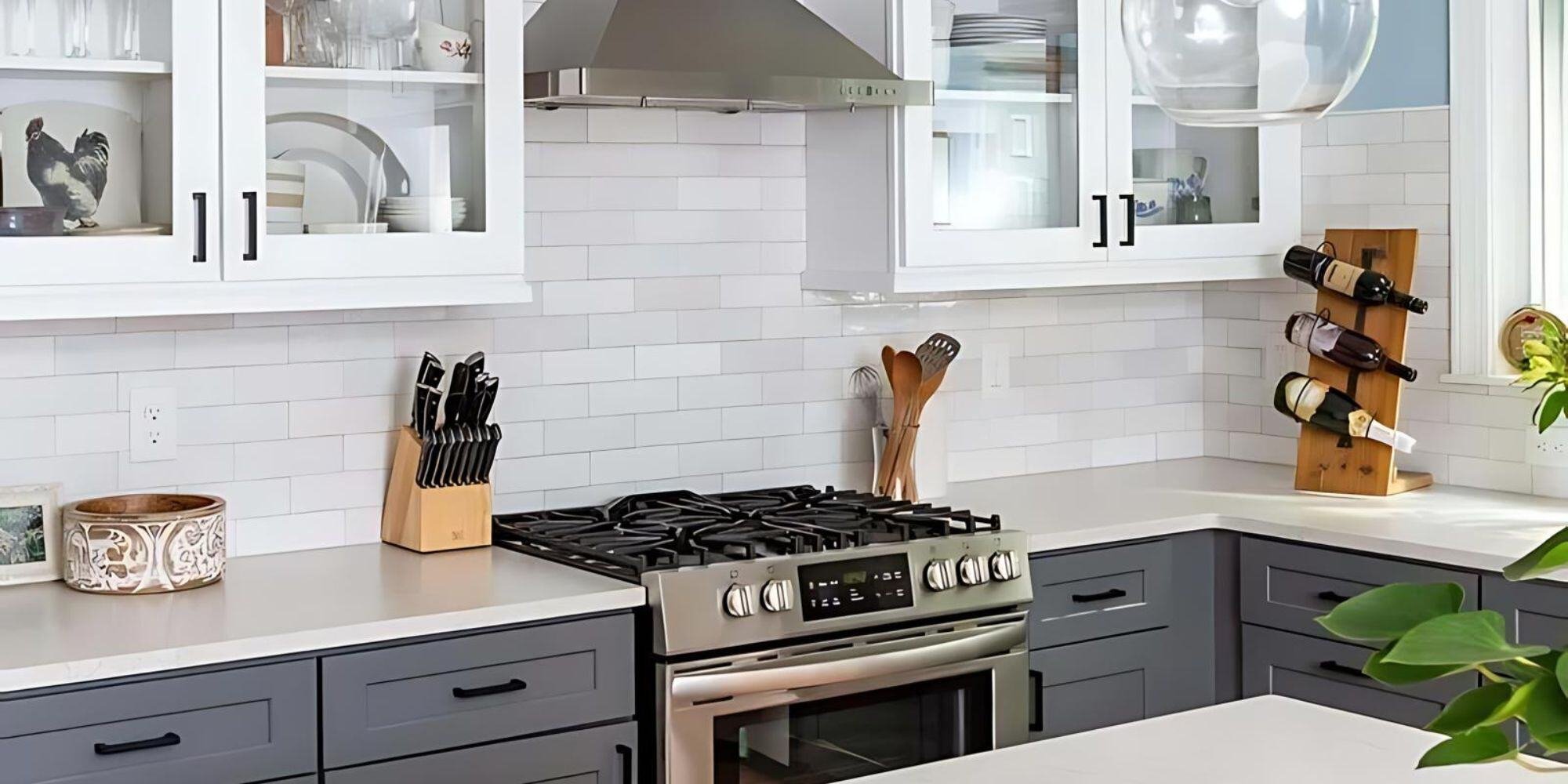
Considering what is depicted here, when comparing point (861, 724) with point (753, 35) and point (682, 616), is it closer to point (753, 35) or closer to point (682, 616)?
point (682, 616)

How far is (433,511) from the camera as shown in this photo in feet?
10.4

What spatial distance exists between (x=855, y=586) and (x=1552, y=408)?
4.54 feet

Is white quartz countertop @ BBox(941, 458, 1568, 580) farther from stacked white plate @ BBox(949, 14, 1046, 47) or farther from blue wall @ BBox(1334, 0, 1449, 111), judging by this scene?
stacked white plate @ BBox(949, 14, 1046, 47)

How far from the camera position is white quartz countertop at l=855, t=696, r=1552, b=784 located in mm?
1846

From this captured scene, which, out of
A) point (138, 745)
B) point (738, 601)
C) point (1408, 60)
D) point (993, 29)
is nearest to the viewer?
point (138, 745)

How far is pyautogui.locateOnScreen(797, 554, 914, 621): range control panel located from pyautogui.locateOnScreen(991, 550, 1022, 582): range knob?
0.18m

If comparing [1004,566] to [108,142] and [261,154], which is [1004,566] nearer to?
[261,154]

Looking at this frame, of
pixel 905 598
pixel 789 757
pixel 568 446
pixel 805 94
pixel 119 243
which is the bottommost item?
pixel 789 757

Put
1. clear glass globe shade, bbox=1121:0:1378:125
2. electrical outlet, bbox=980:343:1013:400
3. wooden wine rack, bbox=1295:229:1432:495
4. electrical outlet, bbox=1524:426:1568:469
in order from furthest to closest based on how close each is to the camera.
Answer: electrical outlet, bbox=980:343:1013:400
wooden wine rack, bbox=1295:229:1432:495
electrical outlet, bbox=1524:426:1568:469
clear glass globe shade, bbox=1121:0:1378:125

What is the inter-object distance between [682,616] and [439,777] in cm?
47

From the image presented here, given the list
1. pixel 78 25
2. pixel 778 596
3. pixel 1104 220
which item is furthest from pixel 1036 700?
pixel 78 25

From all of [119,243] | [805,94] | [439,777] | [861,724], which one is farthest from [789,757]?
[119,243]

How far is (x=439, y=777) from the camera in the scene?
271 cm

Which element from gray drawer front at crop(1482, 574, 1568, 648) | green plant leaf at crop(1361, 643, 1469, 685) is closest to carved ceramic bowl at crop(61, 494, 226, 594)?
gray drawer front at crop(1482, 574, 1568, 648)
